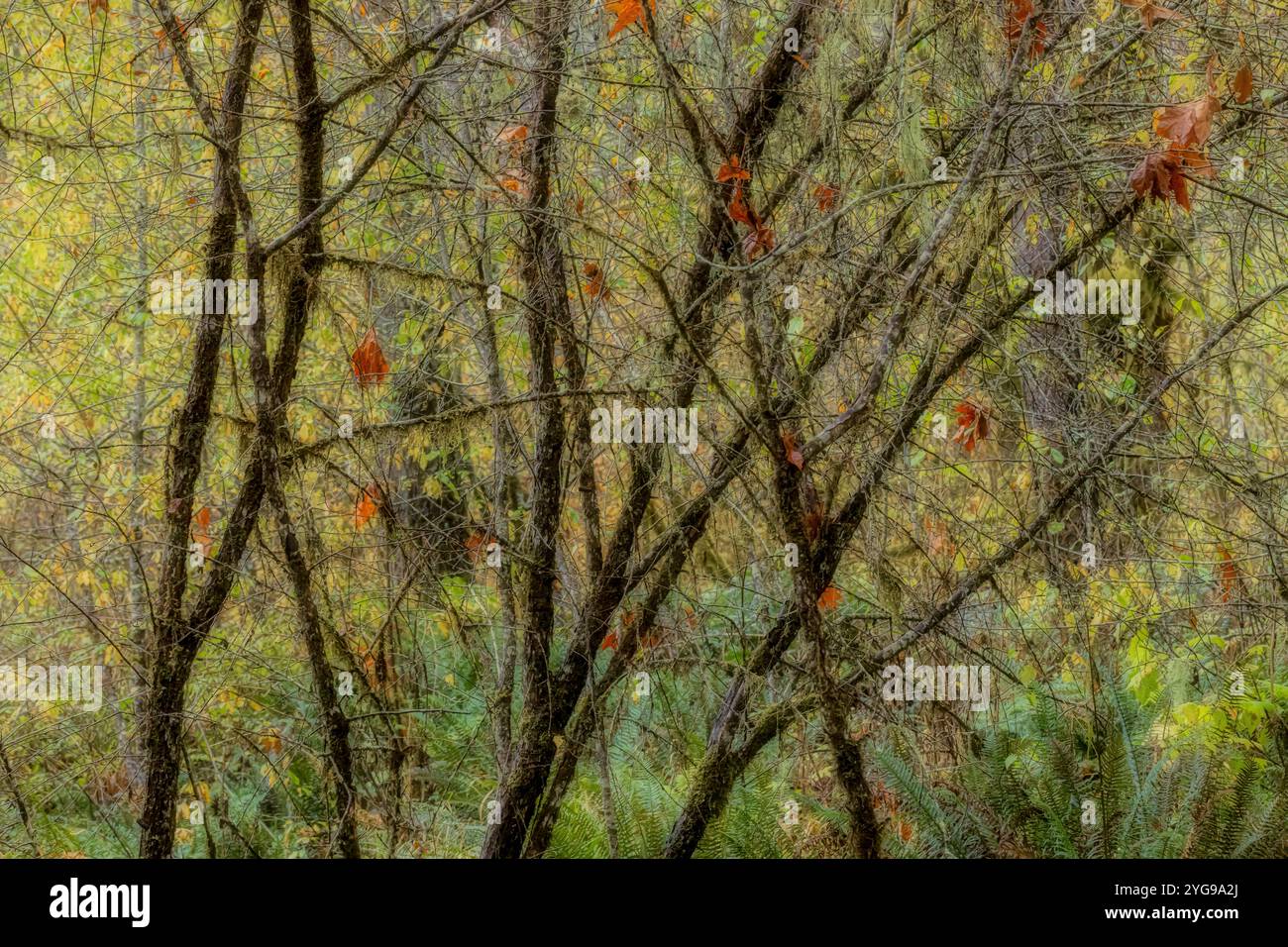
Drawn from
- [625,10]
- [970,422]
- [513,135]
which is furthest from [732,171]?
[970,422]

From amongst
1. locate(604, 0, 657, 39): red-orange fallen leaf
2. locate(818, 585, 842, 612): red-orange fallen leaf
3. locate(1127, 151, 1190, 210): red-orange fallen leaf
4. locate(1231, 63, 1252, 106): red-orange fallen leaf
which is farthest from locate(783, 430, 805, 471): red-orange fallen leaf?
locate(1231, 63, 1252, 106): red-orange fallen leaf

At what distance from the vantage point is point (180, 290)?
343cm

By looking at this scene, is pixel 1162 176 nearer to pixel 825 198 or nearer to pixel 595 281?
pixel 825 198

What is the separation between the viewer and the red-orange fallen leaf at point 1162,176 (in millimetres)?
→ 2680

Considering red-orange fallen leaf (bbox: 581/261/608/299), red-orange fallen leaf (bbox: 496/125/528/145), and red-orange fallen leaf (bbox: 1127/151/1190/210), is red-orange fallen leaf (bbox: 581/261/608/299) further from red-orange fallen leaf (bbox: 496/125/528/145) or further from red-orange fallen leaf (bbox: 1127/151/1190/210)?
red-orange fallen leaf (bbox: 1127/151/1190/210)

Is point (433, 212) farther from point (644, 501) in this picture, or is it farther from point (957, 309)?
point (957, 309)

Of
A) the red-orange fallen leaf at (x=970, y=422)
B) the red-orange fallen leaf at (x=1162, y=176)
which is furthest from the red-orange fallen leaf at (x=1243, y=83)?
the red-orange fallen leaf at (x=970, y=422)

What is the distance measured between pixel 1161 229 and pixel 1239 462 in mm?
717

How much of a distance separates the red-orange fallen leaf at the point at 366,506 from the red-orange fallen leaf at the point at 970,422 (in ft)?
5.83

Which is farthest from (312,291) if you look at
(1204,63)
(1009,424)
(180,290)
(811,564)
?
(1204,63)

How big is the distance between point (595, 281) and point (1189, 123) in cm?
169

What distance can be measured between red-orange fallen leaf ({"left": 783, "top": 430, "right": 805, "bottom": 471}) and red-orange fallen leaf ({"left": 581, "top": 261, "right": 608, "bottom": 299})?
28.6 inches

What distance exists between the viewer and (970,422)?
3.41m

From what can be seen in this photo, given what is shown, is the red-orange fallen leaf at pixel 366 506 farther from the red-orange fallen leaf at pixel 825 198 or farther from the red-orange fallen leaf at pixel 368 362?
the red-orange fallen leaf at pixel 825 198
